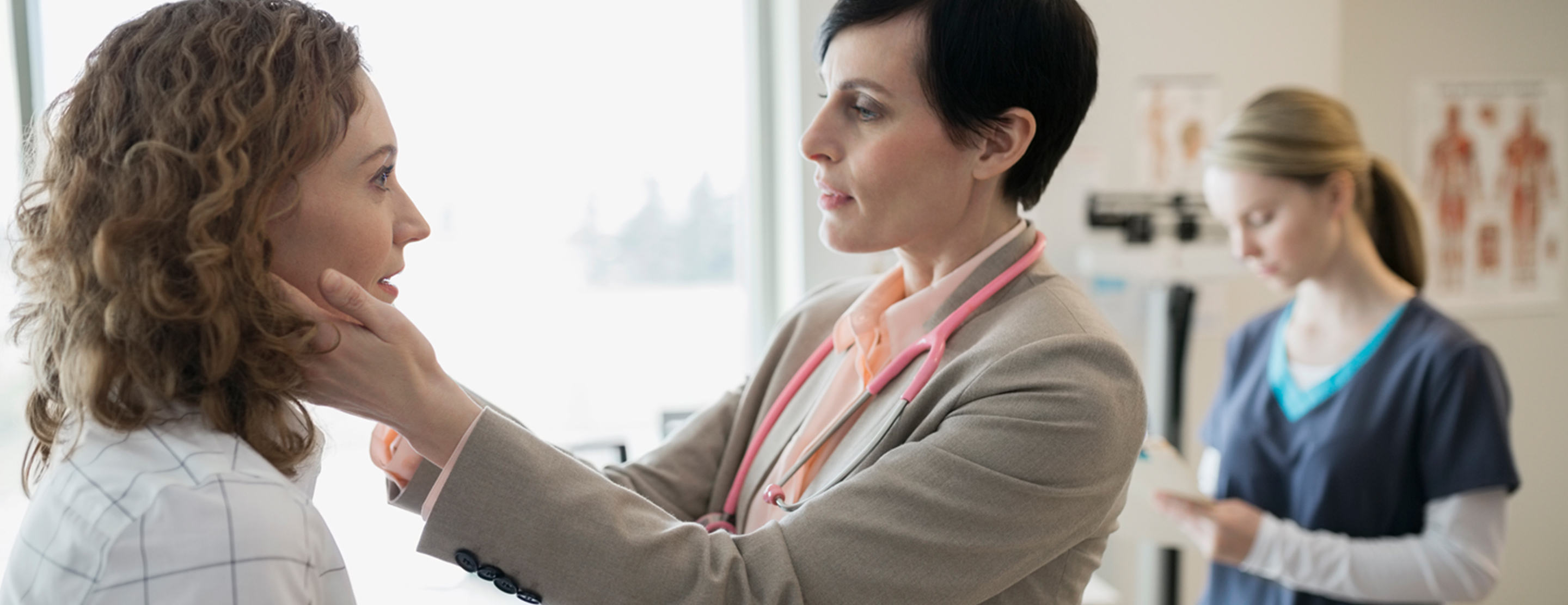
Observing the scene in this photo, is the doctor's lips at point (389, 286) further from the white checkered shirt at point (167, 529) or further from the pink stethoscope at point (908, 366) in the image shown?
the pink stethoscope at point (908, 366)

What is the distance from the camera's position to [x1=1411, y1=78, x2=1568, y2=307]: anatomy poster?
3.16 meters

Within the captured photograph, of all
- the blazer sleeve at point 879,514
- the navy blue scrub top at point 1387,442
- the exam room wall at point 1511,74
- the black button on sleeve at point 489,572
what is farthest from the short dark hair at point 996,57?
the exam room wall at point 1511,74

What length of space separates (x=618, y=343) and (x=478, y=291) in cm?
37

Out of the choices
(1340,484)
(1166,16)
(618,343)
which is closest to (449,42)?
(618,343)

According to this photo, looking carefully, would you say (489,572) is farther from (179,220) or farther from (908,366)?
(908,366)

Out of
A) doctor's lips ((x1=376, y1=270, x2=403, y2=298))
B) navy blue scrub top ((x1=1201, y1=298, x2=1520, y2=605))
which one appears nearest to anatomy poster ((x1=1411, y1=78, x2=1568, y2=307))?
navy blue scrub top ((x1=1201, y1=298, x2=1520, y2=605))

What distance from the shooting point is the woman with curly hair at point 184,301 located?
29.2 inches

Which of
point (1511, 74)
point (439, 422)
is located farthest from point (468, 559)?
point (1511, 74)

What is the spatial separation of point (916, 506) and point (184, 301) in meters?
0.64

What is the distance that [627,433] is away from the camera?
101 inches

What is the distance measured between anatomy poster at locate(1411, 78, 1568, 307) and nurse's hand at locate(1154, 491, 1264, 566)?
1807 mm

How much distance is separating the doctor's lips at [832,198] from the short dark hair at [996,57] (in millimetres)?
142

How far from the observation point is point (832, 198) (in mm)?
1195

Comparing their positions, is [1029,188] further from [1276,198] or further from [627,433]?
[627,433]
